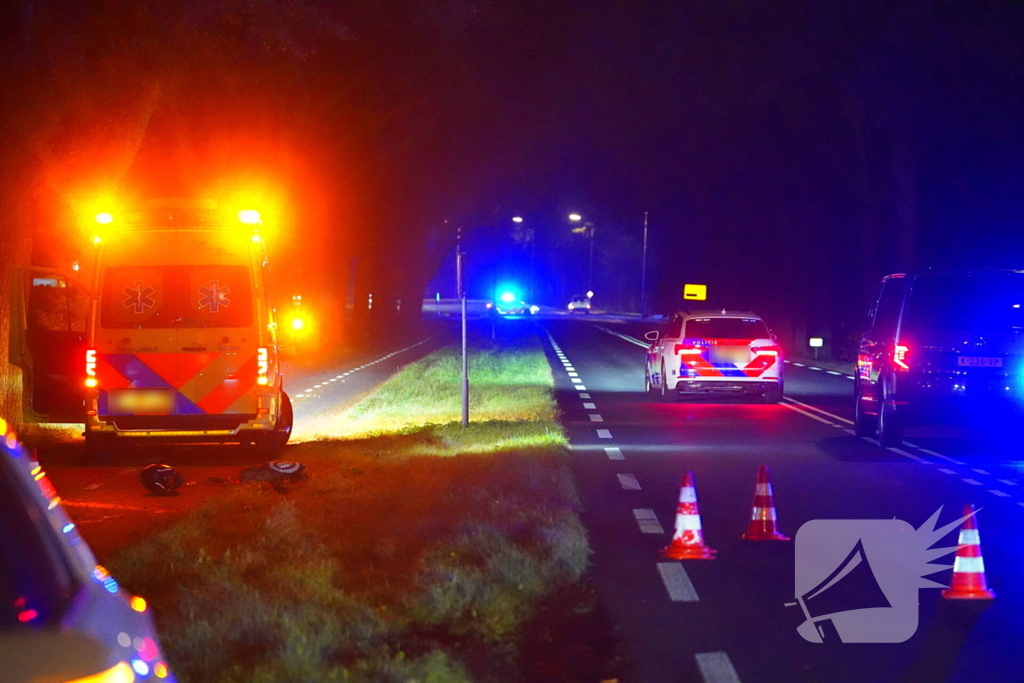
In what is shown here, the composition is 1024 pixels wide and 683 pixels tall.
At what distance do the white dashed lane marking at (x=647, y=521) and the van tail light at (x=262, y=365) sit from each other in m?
4.97

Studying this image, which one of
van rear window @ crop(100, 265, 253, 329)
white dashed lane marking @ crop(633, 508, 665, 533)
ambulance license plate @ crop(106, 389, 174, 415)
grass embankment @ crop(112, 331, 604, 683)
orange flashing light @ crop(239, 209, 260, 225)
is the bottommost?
white dashed lane marking @ crop(633, 508, 665, 533)

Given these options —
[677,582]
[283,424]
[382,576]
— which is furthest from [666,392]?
[382,576]

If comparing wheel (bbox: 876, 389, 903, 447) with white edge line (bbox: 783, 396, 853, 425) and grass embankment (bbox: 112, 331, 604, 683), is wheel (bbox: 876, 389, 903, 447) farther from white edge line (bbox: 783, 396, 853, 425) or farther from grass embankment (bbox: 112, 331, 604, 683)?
grass embankment (bbox: 112, 331, 604, 683)

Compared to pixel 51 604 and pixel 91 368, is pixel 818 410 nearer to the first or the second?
pixel 91 368

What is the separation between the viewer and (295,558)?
27.1ft

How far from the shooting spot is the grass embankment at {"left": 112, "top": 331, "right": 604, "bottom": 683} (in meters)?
6.04

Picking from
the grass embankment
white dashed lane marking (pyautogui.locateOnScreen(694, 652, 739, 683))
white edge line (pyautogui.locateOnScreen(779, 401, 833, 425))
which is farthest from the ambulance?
white edge line (pyautogui.locateOnScreen(779, 401, 833, 425))

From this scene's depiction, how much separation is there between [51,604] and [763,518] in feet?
24.9

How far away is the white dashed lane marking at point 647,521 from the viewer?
10.4 m

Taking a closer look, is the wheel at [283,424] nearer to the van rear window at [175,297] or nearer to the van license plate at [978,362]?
the van rear window at [175,297]

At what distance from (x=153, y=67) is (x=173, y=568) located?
10721 mm

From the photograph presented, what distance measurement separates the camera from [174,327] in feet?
46.9

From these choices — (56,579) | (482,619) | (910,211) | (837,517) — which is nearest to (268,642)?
(482,619)

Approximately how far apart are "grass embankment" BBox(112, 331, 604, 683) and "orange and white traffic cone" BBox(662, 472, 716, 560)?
2.11 feet
